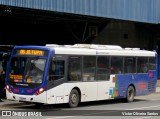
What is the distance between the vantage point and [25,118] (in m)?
14.7

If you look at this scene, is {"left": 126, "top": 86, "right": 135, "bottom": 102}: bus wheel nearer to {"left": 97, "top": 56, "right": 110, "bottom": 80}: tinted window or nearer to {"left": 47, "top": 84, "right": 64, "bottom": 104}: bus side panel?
{"left": 97, "top": 56, "right": 110, "bottom": 80}: tinted window

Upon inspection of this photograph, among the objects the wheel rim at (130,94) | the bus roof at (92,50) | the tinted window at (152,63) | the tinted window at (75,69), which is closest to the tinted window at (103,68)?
the bus roof at (92,50)

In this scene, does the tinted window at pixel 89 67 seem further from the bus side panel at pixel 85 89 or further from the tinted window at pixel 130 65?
the tinted window at pixel 130 65

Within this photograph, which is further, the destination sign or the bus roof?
the bus roof

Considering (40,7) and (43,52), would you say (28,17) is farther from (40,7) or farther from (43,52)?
(43,52)

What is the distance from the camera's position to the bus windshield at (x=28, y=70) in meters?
17.3

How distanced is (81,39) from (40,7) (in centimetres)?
921

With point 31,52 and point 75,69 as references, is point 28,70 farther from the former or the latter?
point 75,69

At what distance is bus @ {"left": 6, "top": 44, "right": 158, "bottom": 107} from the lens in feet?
56.9

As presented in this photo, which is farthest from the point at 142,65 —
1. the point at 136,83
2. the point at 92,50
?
the point at 92,50

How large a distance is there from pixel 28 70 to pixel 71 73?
1.99m

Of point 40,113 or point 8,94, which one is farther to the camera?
point 8,94

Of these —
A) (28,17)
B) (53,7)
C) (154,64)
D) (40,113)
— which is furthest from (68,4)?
(40,113)

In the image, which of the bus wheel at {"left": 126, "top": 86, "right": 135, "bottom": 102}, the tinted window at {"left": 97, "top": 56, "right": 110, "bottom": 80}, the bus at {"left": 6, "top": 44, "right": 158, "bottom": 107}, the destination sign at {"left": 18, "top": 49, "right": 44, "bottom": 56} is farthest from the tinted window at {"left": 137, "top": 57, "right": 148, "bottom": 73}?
the destination sign at {"left": 18, "top": 49, "right": 44, "bottom": 56}
